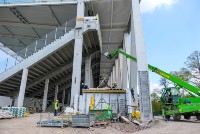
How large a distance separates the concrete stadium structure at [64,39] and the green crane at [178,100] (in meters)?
2.13

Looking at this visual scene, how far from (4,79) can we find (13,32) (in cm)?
1092

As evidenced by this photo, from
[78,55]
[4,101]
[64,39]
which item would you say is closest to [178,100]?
[78,55]

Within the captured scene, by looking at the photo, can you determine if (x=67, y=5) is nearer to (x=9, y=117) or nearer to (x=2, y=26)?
(x=2, y=26)

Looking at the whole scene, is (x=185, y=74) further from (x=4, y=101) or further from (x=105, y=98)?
(x=4, y=101)

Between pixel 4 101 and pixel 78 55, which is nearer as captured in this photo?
pixel 78 55

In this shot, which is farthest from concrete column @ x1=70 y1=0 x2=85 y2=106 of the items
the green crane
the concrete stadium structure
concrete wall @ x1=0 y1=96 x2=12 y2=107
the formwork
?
concrete wall @ x1=0 y1=96 x2=12 y2=107

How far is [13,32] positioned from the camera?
26609mm

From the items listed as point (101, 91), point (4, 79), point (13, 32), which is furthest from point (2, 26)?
point (101, 91)

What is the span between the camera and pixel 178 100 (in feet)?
48.0

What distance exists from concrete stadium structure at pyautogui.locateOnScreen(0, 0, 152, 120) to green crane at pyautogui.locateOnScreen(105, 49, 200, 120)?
83.7 inches

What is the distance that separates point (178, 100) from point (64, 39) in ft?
39.7

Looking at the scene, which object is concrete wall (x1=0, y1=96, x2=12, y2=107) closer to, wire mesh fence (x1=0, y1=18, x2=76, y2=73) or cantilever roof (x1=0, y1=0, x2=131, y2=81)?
wire mesh fence (x1=0, y1=18, x2=76, y2=73)

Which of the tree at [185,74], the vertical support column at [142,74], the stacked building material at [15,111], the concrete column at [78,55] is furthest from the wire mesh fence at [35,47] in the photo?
the tree at [185,74]

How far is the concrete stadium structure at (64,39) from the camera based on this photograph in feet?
55.5
